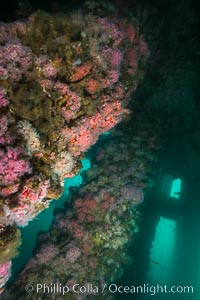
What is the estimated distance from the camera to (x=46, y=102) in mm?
6039

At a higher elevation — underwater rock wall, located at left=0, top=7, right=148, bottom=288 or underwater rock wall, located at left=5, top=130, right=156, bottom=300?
underwater rock wall, located at left=0, top=7, right=148, bottom=288

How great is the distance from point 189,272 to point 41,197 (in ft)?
64.2

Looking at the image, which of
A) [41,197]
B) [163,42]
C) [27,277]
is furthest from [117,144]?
[41,197]

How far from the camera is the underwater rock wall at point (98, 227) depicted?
9648mm

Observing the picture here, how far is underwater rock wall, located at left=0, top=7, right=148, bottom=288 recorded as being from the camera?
5418 millimetres

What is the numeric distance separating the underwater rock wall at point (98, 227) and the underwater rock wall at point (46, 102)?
335 cm

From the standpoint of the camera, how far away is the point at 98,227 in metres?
11.3

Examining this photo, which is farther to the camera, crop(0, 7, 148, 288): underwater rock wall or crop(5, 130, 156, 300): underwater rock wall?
crop(5, 130, 156, 300): underwater rock wall

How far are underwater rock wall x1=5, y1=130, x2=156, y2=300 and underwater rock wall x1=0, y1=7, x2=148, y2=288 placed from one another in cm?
335

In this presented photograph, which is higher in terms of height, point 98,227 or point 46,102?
point 46,102

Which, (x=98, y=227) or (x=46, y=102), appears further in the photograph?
(x=98, y=227)

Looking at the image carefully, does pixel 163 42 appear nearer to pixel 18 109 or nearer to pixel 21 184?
pixel 18 109

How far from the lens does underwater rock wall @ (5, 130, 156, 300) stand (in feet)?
31.7

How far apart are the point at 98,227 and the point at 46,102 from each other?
21.9 ft
